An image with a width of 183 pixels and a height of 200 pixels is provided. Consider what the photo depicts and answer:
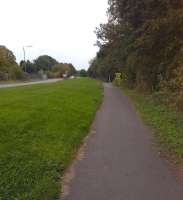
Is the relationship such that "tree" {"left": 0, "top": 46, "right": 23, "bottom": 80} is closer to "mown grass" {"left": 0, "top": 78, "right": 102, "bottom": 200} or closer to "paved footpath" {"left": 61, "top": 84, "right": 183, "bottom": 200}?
"mown grass" {"left": 0, "top": 78, "right": 102, "bottom": 200}

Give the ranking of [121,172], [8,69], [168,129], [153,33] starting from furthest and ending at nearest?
[8,69]
[153,33]
[168,129]
[121,172]

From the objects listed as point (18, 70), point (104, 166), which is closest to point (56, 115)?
point (104, 166)

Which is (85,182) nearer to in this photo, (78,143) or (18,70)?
(78,143)

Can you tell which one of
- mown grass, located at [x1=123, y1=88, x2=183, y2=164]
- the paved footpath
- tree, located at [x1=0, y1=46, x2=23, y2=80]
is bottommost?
tree, located at [x1=0, y1=46, x2=23, y2=80]

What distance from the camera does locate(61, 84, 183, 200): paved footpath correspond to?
18.8 ft

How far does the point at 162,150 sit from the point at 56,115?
6053mm

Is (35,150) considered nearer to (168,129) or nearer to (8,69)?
(168,129)

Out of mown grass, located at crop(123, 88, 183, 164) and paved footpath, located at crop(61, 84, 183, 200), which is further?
mown grass, located at crop(123, 88, 183, 164)

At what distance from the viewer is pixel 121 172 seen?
6.89 metres

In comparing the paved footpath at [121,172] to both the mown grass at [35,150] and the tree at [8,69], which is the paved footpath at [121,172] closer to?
the mown grass at [35,150]

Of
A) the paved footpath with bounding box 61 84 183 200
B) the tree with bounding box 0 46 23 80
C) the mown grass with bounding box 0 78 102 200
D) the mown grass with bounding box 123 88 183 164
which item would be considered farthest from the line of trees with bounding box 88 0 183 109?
the tree with bounding box 0 46 23 80

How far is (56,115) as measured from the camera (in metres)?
14.2

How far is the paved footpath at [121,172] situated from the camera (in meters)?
5.72

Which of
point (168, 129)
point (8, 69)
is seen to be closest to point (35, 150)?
point (168, 129)
